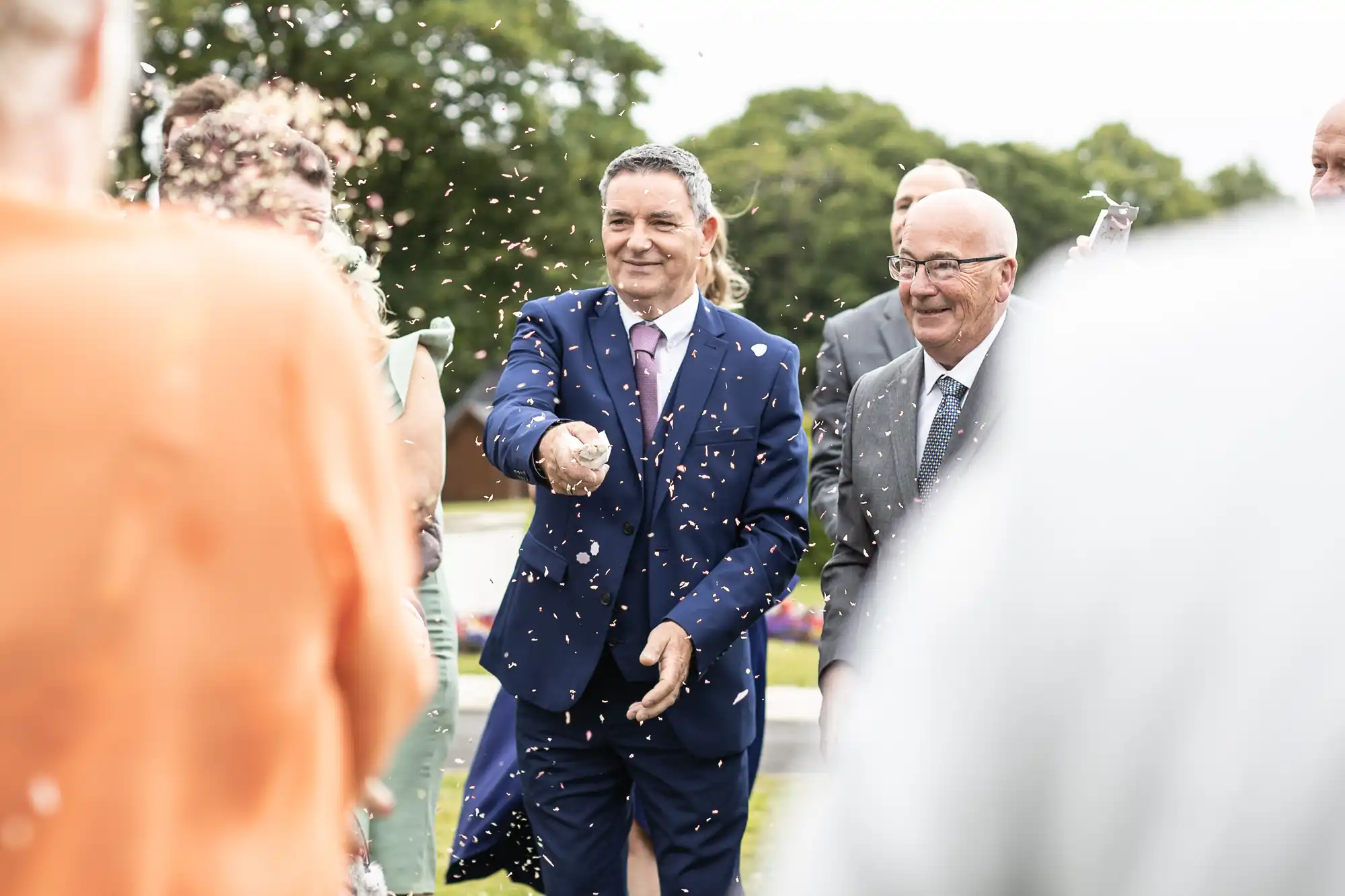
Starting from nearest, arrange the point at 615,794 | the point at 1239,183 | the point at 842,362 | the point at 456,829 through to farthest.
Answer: the point at 615,794 → the point at 842,362 → the point at 456,829 → the point at 1239,183

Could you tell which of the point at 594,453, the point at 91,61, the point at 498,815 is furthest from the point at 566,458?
the point at 91,61

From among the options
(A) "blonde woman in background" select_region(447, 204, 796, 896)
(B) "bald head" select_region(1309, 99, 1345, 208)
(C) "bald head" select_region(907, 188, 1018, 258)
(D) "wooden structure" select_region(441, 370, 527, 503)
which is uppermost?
(B) "bald head" select_region(1309, 99, 1345, 208)

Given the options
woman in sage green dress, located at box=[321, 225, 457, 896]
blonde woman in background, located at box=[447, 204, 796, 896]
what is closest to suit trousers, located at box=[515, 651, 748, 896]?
woman in sage green dress, located at box=[321, 225, 457, 896]

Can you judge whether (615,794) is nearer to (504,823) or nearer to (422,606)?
(504,823)

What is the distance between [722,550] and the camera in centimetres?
523

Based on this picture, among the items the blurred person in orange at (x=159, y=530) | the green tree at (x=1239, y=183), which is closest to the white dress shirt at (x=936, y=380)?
the blurred person in orange at (x=159, y=530)

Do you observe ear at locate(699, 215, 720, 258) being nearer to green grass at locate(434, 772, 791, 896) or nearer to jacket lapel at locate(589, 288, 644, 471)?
jacket lapel at locate(589, 288, 644, 471)

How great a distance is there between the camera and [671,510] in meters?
5.14

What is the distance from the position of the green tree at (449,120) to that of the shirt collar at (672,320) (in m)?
17.1

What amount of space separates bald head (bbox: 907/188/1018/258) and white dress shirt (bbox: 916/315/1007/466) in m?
0.26

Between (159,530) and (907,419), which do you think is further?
(907,419)

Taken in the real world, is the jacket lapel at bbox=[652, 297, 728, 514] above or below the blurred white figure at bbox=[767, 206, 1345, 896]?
below

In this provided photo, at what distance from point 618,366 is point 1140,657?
436 centimetres

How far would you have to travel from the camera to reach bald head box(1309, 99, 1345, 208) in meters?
5.19
